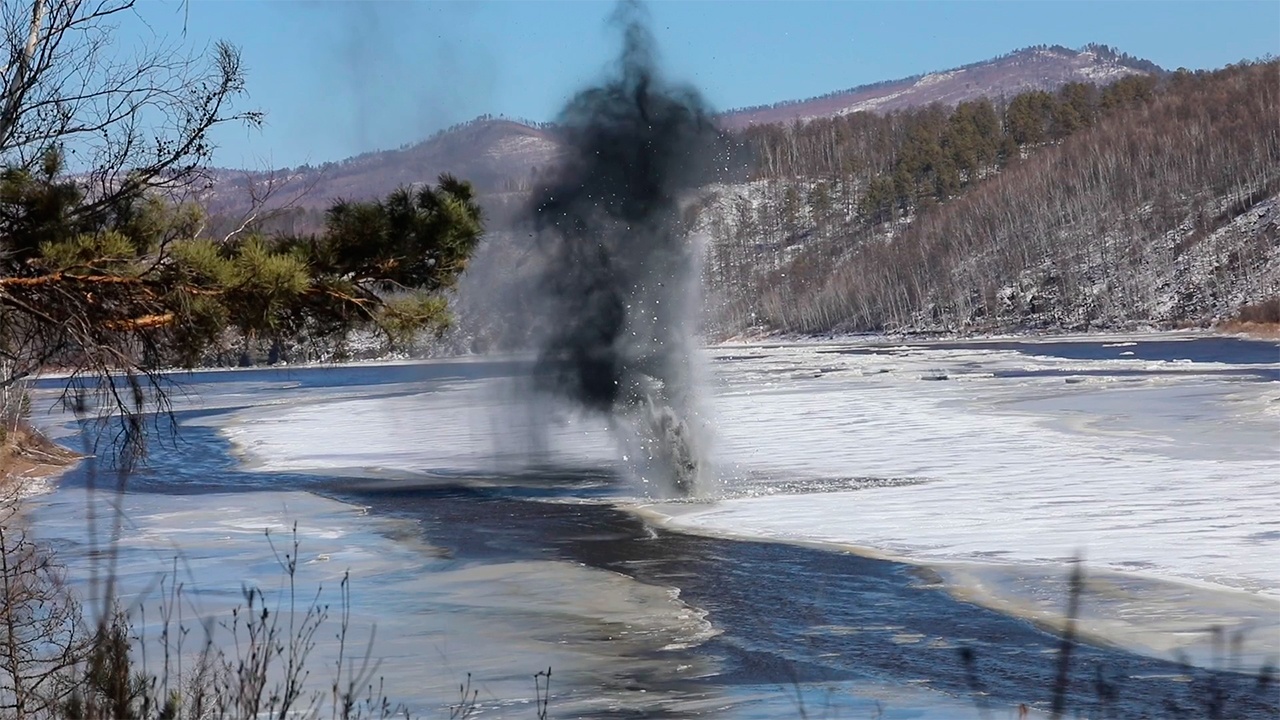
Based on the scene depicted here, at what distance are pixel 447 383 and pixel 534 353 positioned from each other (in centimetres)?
3802

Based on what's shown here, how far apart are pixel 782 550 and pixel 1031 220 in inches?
4593

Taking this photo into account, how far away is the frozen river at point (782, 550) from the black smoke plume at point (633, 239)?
5.03ft

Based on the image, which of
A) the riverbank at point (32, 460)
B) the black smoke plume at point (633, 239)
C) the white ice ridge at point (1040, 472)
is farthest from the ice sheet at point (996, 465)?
the riverbank at point (32, 460)

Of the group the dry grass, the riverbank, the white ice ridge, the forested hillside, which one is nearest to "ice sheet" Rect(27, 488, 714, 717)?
the white ice ridge

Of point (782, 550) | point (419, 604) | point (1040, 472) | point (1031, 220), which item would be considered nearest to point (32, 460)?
point (419, 604)

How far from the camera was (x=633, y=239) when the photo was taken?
23.2 m

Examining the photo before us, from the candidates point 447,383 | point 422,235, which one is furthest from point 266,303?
point 447,383

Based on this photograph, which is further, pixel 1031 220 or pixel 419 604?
pixel 1031 220

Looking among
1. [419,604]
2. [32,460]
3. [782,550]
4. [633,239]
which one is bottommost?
[782,550]

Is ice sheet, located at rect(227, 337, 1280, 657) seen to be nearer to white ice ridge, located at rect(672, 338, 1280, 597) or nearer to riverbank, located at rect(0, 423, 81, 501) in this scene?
white ice ridge, located at rect(672, 338, 1280, 597)

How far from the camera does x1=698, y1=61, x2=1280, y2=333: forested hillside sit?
107062 millimetres

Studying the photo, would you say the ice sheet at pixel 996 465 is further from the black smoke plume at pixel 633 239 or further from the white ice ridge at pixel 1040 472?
the black smoke plume at pixel 633 239

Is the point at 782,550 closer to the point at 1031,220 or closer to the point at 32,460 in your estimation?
the point at 32,460

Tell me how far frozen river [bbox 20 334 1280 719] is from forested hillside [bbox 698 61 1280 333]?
57114 mm
